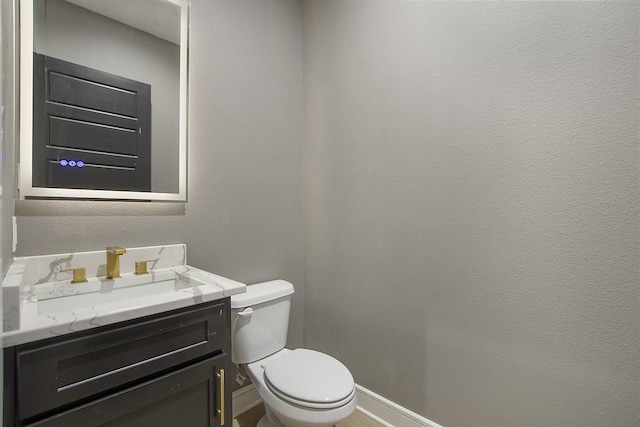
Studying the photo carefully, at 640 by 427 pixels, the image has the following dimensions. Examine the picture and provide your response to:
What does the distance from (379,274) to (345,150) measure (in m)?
0.72


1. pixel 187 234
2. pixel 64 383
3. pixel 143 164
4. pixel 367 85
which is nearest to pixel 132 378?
pixel 64 383

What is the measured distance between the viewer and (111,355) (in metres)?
0.92

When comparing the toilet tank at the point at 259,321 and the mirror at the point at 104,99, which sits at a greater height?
the mirror at the point at 104,99

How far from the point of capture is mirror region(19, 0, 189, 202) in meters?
1.17

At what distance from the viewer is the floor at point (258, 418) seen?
1670 mm

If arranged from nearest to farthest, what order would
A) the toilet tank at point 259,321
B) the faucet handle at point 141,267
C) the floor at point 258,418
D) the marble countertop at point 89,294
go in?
1. the marble countertop at point 89,294
2. the faucet handle at point 141,267
3. the toilet tank at point 259,321
4. the floor at point 258,418

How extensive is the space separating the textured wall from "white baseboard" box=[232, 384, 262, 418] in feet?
1.19

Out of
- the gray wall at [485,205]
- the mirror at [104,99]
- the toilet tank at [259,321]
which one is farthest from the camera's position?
the toilet tank at [259,321]

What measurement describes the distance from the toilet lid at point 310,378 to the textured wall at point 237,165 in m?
0.52

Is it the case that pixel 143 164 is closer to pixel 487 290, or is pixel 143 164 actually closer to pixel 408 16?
pixel 408 16

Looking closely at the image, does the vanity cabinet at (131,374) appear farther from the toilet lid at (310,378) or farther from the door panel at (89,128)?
the door panel at (89,128)

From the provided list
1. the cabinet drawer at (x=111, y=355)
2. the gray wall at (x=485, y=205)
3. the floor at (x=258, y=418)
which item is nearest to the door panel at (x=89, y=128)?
the cabinet drawer at (x=111, y=355)

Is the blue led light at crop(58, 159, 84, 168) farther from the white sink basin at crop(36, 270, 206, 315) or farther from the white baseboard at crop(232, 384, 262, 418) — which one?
the white baseboard at crop(232, 384, 262, 418)

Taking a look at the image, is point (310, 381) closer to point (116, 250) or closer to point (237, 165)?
point (116, 250)
